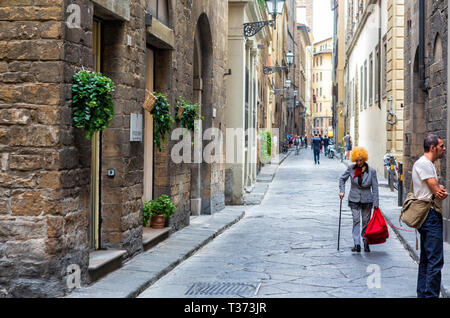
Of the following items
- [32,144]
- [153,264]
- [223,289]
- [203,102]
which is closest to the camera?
[32,144]

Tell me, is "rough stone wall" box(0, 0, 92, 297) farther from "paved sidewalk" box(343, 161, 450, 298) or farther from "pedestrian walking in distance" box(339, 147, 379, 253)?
"pedestrian walking in distance" box(339, 147, 379, 253)

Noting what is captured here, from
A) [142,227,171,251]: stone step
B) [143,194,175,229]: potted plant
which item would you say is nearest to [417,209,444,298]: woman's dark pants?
[142,227,171,251]: stone step

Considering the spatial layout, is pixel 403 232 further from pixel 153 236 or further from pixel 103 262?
pixel 103 262

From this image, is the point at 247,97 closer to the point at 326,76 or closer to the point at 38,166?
the point at 38,166

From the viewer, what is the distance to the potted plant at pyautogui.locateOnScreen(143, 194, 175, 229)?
410 inches

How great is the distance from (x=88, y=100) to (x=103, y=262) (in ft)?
6.41

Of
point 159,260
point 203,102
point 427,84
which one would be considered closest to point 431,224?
point 159,260

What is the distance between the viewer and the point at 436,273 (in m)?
6.38

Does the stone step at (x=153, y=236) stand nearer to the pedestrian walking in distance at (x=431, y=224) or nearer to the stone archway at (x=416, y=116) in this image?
the pedestrian walking in distance at (x=431, y=224)

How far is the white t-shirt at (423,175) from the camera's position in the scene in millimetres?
6445

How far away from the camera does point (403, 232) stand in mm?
11656

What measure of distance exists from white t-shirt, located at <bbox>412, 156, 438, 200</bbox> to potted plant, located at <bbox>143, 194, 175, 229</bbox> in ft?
15.9
